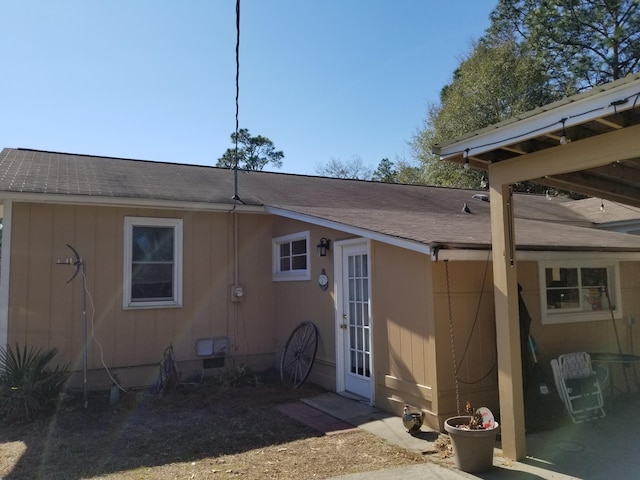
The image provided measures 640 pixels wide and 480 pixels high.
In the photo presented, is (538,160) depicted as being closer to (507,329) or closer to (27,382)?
(507,329)

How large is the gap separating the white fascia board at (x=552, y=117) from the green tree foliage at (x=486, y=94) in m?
19.0

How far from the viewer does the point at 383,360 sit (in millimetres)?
6602

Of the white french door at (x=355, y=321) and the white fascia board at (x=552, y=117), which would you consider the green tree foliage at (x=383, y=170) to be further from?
the white fascia board at (x=552, y=117)

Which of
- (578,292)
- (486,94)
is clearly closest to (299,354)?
(578,292)

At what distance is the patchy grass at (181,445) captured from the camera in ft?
15.4

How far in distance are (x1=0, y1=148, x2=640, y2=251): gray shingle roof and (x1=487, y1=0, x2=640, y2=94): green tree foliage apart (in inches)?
493

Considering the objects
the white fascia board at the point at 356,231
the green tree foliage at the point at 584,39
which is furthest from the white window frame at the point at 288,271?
the green tree foliage at the point at 584,39

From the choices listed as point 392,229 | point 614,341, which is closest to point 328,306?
point 392,229

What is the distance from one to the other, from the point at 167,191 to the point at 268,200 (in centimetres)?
189

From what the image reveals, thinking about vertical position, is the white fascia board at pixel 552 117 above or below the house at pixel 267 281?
above

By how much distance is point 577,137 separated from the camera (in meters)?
4.28

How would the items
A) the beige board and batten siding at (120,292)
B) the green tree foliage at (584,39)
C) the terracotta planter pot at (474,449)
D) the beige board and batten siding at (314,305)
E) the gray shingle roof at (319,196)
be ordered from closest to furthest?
the terracotta planter pot at (474,449), the gray shingle roof at (319,196), the beige board and batten siding at (120,292), the beige board and batten siding at (314,305), the green tree foliage at (584,39)

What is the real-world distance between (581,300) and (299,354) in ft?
14.7

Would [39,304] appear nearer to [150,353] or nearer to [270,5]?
[150,353]
